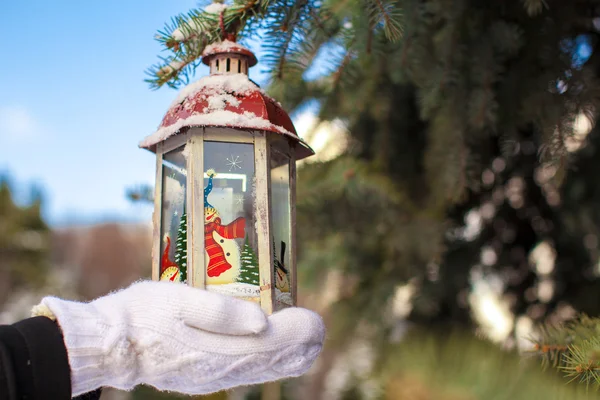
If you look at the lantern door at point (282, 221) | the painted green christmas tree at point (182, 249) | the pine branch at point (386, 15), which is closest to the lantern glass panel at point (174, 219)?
the painted green christmas tree at point (182, 249)

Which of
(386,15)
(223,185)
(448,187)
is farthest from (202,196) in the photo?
(448,187)

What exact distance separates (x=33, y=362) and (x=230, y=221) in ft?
1.13

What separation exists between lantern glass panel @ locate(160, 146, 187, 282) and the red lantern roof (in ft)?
0.16

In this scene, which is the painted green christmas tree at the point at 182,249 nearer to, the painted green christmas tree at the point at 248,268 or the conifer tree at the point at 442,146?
the painted green christmas tree at the point at 248,268

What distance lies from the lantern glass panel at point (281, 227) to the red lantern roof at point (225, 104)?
7cm

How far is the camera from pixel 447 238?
177 cm

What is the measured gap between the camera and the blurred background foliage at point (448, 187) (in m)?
0.91

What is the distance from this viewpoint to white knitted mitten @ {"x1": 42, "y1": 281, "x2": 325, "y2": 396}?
695 mm

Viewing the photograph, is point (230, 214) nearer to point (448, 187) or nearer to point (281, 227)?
point (281, 227)

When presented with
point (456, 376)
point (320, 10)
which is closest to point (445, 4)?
point (320, 10)

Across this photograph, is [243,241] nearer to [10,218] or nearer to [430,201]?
[430,201]

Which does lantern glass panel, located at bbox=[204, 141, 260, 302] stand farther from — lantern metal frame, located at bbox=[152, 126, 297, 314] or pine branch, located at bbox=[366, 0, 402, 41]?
pine branch, located at bbox=[366, 0, 402, 41]

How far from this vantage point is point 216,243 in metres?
0.85

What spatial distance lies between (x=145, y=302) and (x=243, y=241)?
0.18 metres
